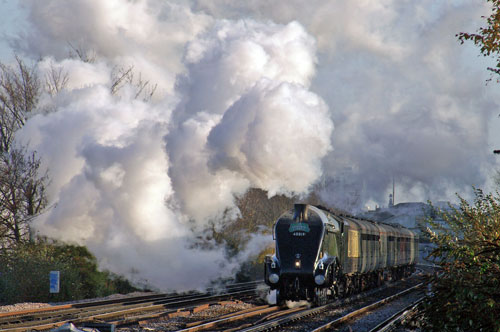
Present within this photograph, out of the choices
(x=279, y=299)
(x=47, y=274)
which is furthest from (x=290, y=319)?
(x=47, y=274)

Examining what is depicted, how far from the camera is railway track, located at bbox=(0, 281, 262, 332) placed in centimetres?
1570

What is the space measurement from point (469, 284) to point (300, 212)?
11.2 metres

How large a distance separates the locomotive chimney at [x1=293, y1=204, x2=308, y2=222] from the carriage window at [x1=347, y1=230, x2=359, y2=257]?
129 inches

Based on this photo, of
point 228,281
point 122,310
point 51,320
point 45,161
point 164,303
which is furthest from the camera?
point 45,161

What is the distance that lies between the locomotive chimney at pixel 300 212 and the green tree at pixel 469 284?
30.6 ft

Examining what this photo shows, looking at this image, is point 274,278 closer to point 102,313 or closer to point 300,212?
point 300,212

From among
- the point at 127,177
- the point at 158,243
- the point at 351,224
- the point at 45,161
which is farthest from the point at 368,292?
the point at 45,161

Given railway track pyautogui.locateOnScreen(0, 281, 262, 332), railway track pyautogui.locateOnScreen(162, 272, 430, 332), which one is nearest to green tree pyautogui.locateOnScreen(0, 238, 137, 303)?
railway track pyautogui.locateOnScreen(0, 281, 262, 332)

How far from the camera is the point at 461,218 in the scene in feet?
41.3

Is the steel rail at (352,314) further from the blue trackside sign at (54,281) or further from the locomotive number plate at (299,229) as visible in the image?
the blue trackside sign at (54,281)

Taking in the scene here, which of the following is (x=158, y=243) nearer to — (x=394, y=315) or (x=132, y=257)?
→ (x=132, y=257)

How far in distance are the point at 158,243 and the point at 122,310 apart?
8.60m

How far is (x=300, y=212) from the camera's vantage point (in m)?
21.0

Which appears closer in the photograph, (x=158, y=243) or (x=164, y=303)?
(x=164, y=303)
